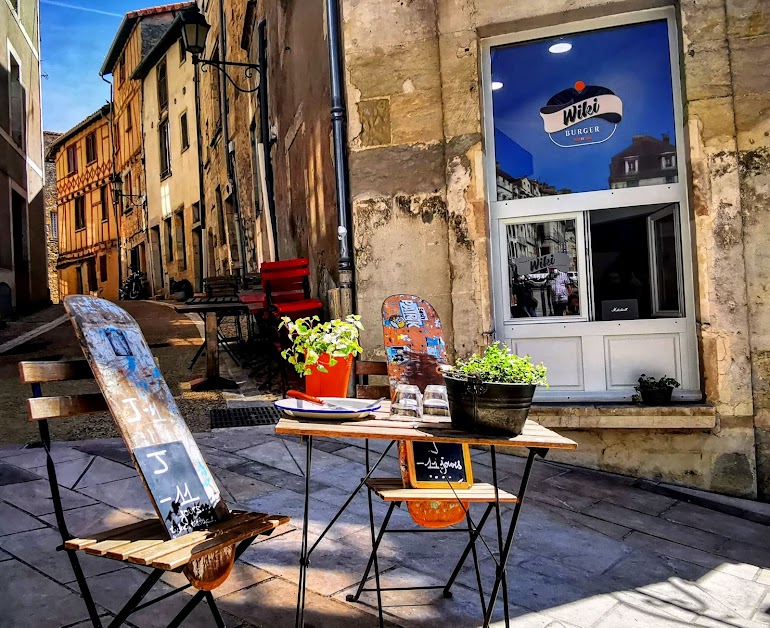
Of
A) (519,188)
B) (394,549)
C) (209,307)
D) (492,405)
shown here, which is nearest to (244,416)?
(209,307)

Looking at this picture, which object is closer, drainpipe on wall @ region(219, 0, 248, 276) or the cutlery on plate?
the cutlery on plate

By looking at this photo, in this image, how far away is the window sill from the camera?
4.63 metres

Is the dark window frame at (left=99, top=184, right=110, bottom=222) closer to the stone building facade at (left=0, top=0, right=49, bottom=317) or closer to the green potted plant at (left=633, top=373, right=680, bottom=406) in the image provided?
the stone building facade at (left=0, top=0, right=49, bottom=317)

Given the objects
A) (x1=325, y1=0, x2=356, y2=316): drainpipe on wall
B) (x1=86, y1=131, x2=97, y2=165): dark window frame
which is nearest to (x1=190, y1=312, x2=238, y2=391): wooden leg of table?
(x1=325, y1=0, x2=356, y2=316): drainpipe on wall

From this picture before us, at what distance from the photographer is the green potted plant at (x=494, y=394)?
81.7 inches

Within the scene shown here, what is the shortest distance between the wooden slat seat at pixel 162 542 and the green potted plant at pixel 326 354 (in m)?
0.54

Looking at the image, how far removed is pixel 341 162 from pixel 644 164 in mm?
2377

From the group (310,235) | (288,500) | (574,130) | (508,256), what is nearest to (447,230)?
(508,256)

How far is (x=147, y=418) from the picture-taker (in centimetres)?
221

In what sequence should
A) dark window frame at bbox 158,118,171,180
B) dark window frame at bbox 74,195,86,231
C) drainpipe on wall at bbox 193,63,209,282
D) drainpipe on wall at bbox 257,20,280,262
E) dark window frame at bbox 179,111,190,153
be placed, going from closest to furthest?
drainpipe on wall at bbox 257,20,280,262
drainpipe on wall at bbox 193,63,209,282
dark window frame at bbox 179,111,190,153
dark window frame at bbox 158,118,171,180
dark window frame at bbox 74,195,86,231

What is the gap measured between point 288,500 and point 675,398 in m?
2.88

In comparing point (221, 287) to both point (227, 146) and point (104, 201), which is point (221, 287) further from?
point (104, 201)

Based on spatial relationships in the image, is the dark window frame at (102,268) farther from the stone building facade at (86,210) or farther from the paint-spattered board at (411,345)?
the paint-spattered board at (411,345)

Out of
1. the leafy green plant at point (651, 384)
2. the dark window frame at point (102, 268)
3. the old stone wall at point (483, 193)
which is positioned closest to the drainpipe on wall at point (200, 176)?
the dark window frame at point (102, 268)
